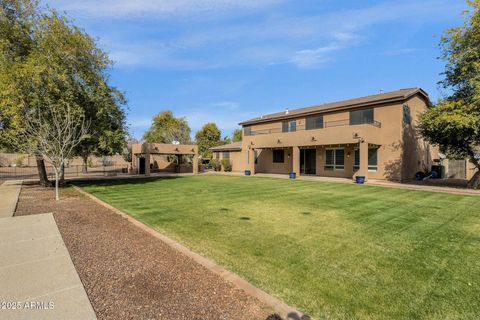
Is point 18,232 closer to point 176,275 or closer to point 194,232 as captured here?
point 194,232

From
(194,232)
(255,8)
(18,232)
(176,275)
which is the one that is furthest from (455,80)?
(18,232)

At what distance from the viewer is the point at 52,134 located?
1208 cm

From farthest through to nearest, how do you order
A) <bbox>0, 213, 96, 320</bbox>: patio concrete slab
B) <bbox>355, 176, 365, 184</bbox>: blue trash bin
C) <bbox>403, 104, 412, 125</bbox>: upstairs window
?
<bbox>403, 104, 412, 125</bbox>: upstairs window < <bbox>355, 176, 365, 184</bbox>: blue trash bin < <bbox>0, 213, 96, 320</bbox>: patio concrete slab

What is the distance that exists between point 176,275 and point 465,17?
20.2m

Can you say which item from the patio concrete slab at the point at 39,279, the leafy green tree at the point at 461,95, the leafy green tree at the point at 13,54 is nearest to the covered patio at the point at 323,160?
the leafy green tree at the point at 461,95

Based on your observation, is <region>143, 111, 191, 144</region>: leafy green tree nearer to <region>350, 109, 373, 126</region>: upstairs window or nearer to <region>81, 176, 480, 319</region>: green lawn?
<region>350, 109, 373, 126</region>: upstairs window

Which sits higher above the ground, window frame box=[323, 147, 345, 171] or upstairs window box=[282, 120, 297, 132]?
upstairs window box=[282, 120, 297, 132]

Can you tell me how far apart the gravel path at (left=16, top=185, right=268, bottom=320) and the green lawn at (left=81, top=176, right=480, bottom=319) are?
1.71ft

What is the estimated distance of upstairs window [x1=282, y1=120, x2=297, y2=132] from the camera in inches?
1014

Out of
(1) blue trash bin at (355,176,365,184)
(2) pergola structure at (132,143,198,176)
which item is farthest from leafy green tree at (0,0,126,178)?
(1) blue trash bin at (355,176,365,184)

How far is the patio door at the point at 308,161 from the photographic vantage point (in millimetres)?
24250

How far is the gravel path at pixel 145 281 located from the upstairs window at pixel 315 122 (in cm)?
2074

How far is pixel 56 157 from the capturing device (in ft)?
39.0

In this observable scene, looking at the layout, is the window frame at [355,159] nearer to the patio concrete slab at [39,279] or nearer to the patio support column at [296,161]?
the patio support column at [296,161]
